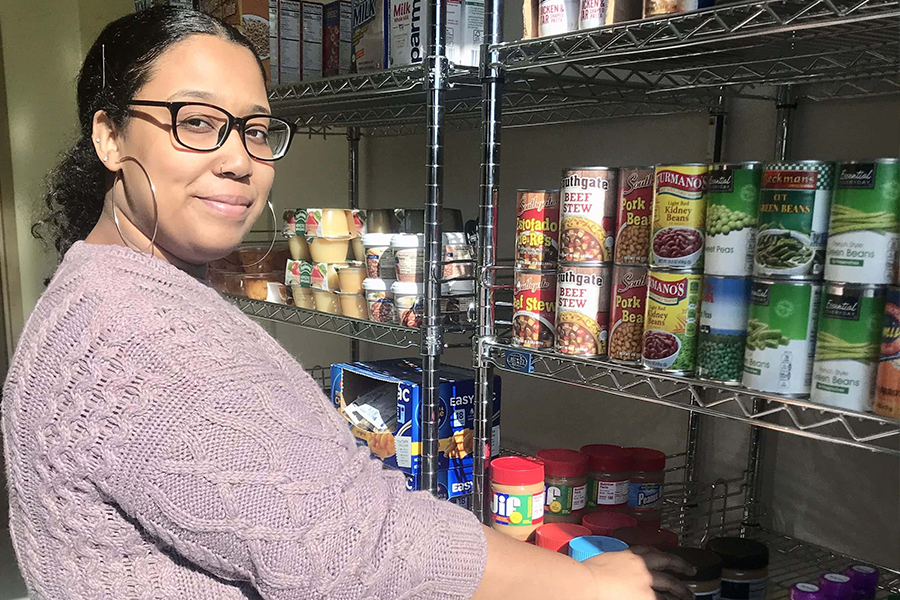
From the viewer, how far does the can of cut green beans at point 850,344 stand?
2.65 feet

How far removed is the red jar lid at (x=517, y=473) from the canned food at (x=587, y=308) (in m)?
0.23

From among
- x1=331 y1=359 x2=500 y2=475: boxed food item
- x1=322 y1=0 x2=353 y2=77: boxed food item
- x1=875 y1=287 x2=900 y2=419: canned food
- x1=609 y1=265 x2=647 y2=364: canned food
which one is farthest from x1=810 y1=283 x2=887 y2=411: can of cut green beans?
x1=322 y1=0 x2=353 y2=77: boxed food item

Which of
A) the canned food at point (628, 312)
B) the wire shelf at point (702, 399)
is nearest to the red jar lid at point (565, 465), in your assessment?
the wire shelf at point (702, 399)

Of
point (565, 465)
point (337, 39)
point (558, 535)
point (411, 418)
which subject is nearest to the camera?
point (558, 535)

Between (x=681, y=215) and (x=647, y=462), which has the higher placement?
(x=681, y=215)

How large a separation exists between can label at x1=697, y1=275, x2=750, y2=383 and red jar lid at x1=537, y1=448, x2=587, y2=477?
0.39 m

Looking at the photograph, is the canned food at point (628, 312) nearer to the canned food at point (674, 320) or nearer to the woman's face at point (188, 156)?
the canned food at point (674, 320)

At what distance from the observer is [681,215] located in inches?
38.9

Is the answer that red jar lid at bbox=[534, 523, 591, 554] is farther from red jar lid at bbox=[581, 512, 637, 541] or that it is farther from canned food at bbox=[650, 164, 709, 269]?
canned food at bbox=[650, 164, 709, 269]

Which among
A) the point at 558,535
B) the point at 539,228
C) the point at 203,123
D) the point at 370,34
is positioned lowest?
the point at 558,535

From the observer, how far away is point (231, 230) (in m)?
1.02

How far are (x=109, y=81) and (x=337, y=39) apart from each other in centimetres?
Result: 96

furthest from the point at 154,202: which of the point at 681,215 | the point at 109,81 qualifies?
the point at 681,215

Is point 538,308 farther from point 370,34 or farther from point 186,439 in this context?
point 370,34
